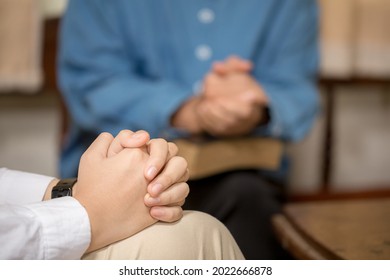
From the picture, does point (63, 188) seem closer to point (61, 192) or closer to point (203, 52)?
point (61, 192)

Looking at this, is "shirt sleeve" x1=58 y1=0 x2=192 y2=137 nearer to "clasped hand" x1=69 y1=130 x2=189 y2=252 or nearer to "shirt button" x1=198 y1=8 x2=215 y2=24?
"shirt button" x1=198 y1=8 x2=215 y2=24

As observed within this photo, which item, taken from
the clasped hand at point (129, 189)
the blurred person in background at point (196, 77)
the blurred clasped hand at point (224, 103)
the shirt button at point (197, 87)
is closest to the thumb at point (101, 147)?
the clasped hand at point (129, 189)

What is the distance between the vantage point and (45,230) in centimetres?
32

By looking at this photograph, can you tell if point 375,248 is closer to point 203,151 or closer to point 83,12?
point 203,151

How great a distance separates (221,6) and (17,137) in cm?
36

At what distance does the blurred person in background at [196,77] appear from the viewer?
0.65 metres

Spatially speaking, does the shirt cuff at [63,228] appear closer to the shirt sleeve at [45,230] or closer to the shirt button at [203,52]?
the shirt sleeve at [45,230]

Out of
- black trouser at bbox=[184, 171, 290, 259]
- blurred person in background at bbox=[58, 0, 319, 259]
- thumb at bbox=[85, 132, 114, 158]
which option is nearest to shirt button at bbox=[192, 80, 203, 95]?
blurred person in background at bbox=[58, 0, 319, 259]

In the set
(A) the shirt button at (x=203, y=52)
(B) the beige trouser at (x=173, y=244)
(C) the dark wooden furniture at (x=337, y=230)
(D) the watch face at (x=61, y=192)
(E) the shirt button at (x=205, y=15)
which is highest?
(E) the shirt button at (x=205, y=15)

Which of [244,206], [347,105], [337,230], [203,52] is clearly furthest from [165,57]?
[347,105]

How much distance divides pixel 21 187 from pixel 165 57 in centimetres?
44

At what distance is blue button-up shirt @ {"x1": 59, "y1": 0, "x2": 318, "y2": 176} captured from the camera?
0.67m

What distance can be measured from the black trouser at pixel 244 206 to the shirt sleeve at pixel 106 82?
4.4 inches

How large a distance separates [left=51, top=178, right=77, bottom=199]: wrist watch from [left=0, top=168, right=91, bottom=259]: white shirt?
0.01 meters
